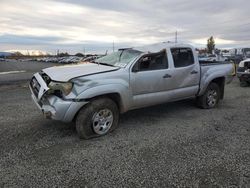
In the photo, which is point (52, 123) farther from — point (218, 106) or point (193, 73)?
point (218, 106)

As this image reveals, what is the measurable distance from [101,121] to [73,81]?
927 mm

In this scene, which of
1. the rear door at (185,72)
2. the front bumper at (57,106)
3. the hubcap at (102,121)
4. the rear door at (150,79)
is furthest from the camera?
the rear door at (185,72)

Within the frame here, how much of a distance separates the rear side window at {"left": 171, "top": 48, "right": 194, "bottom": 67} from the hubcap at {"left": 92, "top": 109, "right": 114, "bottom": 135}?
207 centimetres

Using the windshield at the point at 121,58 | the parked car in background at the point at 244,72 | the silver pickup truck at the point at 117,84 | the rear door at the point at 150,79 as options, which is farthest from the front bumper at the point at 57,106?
the parked car in background at the point at 244,72

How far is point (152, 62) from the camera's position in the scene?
18.3ft

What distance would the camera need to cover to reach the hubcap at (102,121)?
476cm

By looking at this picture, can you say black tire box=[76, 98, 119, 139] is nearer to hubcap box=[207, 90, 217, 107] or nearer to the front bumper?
the front bumper

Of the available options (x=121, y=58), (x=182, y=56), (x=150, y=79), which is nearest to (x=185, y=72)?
(x=182, y=56)

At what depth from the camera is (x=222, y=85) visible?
7.29 meters

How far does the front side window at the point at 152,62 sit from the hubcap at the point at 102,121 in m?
1.09

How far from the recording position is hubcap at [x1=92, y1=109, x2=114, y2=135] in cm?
476

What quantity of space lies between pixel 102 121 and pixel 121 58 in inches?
61.3

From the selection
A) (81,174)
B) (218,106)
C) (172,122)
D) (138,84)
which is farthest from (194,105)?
(81,174)

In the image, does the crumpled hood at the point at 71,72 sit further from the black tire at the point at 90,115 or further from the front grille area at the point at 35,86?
the black tire at the point at 90,115
